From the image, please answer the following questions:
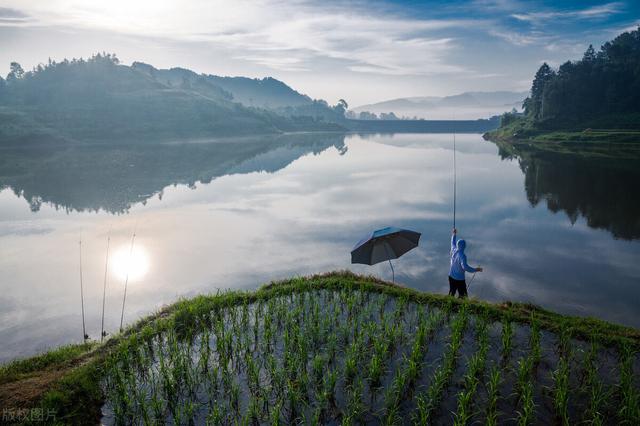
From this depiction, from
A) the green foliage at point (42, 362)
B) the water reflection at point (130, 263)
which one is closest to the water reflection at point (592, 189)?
the water reflection at point (130, 263)

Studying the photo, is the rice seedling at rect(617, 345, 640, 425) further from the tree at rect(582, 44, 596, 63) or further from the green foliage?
the tree at rect(582, 44, 596, 63)

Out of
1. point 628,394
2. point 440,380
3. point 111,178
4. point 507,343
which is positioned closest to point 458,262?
point 507,343

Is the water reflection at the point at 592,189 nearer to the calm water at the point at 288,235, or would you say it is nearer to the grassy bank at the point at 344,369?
the calm water at the point at 288,235

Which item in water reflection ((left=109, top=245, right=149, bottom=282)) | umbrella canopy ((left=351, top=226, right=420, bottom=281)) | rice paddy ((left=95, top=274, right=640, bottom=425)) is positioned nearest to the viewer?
rice paddy ((left=95, top=274, right=640, bottom=425))

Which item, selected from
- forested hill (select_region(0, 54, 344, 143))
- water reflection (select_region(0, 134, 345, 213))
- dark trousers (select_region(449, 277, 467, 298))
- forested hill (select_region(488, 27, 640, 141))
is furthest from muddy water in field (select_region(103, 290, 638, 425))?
forested hill (select_region(0, 54, 344, 143))

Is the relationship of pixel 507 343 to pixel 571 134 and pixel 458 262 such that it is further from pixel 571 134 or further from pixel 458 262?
pixel 571 134

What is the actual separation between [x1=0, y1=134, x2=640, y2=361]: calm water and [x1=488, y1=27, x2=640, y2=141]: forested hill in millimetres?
77139

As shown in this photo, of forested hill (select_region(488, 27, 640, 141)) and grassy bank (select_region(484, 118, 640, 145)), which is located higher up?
forested hill (select_region(488, 27, 640, 141))

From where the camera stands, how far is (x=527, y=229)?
79.3 ft

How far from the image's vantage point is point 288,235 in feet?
77.7

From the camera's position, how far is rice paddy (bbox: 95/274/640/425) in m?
8.34

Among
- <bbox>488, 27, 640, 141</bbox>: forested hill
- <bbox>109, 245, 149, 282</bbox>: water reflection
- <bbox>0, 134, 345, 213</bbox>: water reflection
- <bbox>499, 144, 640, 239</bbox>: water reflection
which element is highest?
<bbox>488, 27, 640, 141</bbox>: forested hill

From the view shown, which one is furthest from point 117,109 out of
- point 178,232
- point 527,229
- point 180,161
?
point 527,229

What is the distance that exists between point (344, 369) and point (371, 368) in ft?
2.38
